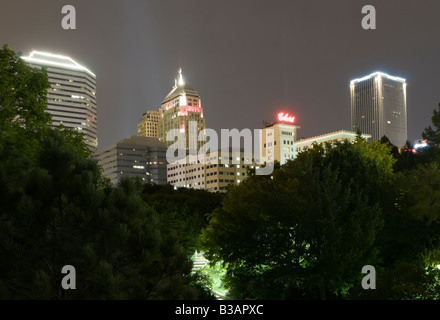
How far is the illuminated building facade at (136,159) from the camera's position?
620 ft

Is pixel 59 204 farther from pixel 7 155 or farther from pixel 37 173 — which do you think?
pixel 7 155

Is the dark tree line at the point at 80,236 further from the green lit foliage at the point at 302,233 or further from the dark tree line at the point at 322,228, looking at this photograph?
the green lit foliage at the point at 302,233

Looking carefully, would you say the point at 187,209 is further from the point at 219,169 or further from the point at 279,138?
the point at 279,138

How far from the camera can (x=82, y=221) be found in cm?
878

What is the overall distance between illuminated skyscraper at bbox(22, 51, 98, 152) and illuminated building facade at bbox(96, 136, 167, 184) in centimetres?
778

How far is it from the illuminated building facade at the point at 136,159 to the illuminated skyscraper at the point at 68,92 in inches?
306

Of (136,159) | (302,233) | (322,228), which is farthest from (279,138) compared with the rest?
(322,228)

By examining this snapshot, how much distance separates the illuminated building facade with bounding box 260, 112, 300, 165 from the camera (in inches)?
6280

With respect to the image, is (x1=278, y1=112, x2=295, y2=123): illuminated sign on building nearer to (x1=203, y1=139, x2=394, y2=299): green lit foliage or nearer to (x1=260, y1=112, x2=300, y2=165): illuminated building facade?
(x1=260, y1=112, x2=300, y2=165): illuminated building facade

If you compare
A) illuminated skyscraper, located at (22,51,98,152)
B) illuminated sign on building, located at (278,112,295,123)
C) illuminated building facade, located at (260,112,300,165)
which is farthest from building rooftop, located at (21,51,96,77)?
illuminated sign on building, located at (278,112,295,123)

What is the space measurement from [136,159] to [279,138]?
6346cm

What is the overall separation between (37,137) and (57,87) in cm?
18335

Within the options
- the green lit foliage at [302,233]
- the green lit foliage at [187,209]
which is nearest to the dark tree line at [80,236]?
the green lit foliage at [302,233]
